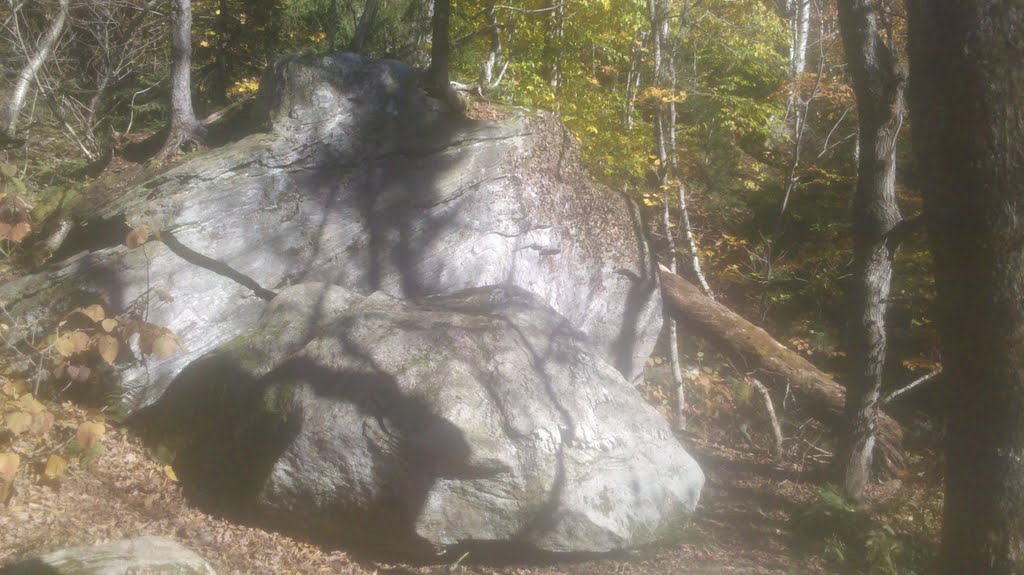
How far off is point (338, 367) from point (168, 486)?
193cm

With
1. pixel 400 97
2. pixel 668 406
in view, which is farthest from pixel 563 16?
pixel 668 406

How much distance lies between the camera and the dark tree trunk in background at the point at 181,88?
362 inches

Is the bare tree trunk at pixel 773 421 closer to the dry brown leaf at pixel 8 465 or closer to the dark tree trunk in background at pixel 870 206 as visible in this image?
the dark tree trunk in background at pixel 870 206

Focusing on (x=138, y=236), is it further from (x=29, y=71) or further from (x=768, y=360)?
(x=768, y=360)

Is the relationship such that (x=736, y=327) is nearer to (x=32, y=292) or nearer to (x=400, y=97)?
(x=400, y=97)

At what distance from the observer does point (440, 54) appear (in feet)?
30.9

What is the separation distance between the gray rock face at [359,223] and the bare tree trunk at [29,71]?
457 cm

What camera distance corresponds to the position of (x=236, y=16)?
42.3ft

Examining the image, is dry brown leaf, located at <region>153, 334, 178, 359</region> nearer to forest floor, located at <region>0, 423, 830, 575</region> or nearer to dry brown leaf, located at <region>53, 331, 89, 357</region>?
dry brown leaf, located at <region>53, 331, 89, 357</region>

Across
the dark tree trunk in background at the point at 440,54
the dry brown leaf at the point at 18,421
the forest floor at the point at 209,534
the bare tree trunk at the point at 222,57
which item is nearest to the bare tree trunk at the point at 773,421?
the forest floor at the point at 209,534

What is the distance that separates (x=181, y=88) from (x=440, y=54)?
3730 millimetres

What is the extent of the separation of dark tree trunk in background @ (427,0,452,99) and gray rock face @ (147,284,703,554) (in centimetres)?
404

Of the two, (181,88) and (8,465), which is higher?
(181,88)

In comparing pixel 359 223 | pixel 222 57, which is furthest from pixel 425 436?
pixel 222 57
